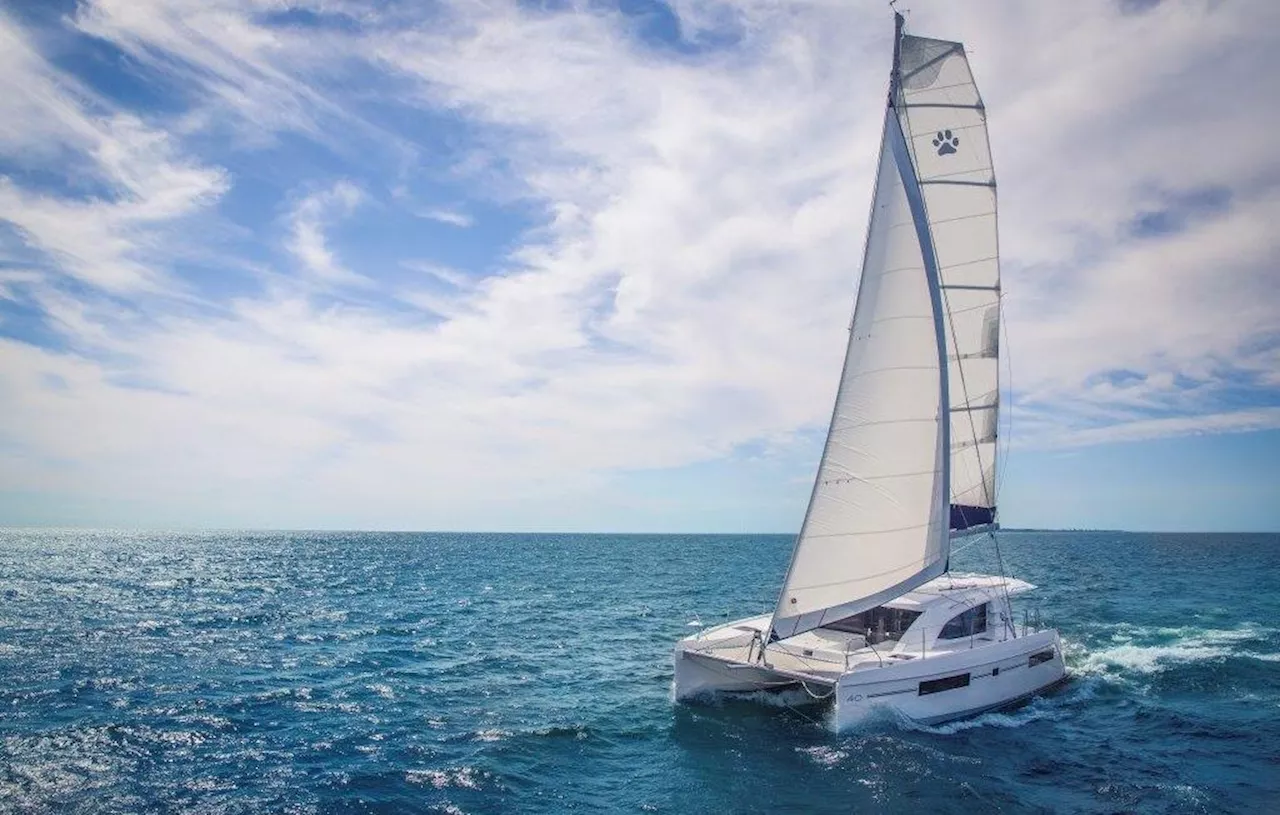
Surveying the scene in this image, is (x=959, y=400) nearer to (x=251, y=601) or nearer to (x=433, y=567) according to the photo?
(x=251, y=601)

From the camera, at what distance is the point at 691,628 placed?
33688 millimetres

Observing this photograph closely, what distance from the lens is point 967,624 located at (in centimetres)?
2077

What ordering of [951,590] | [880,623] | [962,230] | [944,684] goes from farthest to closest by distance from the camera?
[951,590]
[962,230]
[880,623]
[944,684]

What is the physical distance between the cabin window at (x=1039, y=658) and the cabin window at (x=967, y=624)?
61.1 inches

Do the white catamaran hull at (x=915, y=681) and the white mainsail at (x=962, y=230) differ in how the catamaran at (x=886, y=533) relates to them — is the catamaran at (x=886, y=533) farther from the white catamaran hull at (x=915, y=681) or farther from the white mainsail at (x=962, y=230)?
the white mainsail at (x=962, y=230)

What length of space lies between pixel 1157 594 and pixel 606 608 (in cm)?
3821

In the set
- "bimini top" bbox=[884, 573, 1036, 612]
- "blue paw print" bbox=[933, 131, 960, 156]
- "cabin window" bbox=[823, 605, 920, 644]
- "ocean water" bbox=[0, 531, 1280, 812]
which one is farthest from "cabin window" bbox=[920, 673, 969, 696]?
"blue paw print" bbox=[933, 131, 960, 156]

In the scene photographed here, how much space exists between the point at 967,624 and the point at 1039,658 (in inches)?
119

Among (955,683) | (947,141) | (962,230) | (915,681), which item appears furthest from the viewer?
(962,230)

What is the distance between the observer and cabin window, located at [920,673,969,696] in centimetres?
1819

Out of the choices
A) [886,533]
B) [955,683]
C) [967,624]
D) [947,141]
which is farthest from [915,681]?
[947,141]

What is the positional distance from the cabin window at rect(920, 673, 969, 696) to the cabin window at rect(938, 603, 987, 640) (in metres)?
1.27

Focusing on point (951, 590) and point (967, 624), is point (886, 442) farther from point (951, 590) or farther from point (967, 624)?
point (951, 590)

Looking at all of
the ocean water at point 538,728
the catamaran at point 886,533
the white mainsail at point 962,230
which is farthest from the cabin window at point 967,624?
the white mainsail at point 962,230
